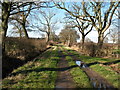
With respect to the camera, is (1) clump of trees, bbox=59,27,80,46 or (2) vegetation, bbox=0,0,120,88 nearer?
(2) vegetation, bbox=0,0,120,88

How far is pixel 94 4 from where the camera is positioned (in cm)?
1842

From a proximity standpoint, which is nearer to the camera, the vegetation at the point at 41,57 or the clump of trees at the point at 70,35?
the vegetation at the point at 41,57

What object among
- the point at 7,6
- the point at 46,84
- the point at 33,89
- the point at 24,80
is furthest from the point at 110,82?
the point at 7,6

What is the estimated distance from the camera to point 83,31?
29.5 m

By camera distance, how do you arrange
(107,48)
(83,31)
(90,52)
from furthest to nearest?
(83,31) → (90,52) → (107,48)

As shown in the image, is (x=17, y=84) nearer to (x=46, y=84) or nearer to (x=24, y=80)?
(x=24, y=80)

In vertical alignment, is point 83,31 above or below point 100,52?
above

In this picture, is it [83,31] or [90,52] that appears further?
[83,31]

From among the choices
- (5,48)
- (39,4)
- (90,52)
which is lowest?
(90,52)

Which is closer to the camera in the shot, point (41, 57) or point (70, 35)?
point (41, 57)

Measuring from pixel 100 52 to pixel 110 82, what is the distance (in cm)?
1048

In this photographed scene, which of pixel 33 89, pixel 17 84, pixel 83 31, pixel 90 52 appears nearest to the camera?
pixel 33 89

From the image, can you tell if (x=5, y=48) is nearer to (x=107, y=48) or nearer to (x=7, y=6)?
(x=7, y=6)

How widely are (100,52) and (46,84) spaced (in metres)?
11.9
